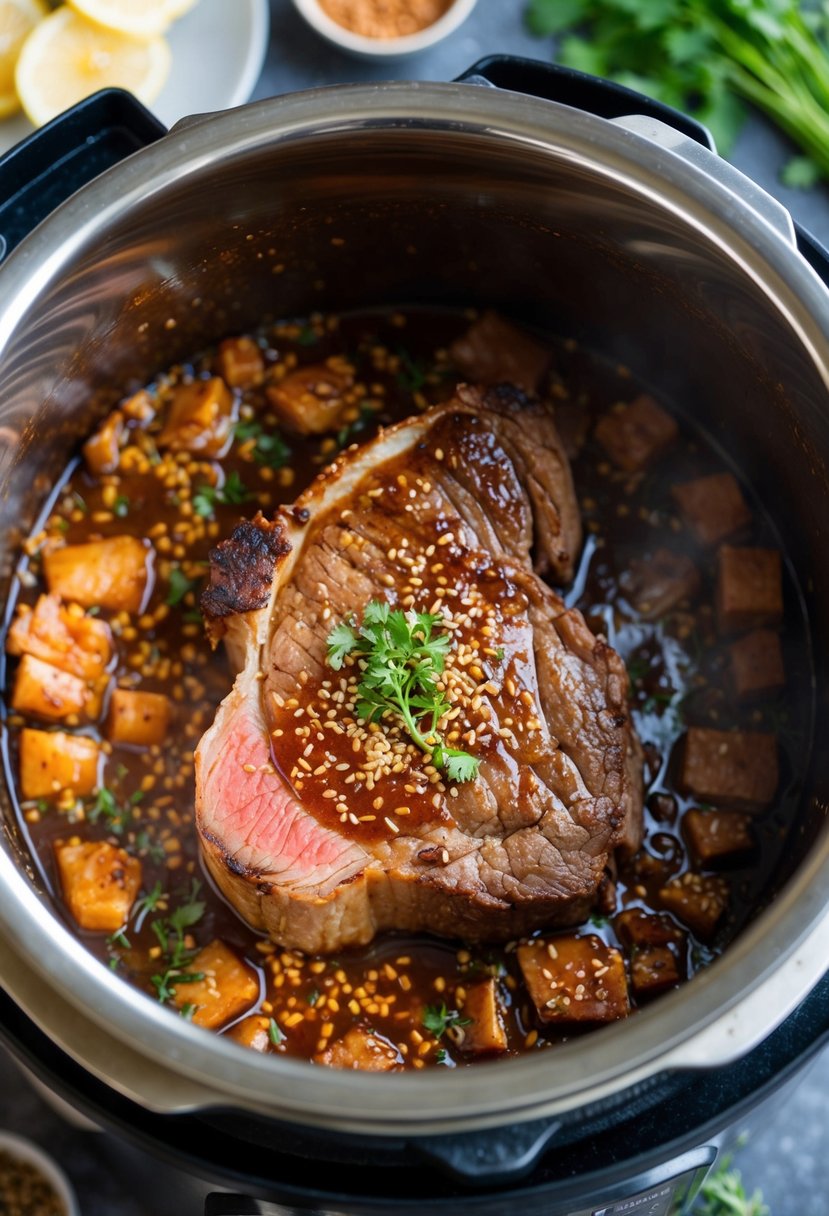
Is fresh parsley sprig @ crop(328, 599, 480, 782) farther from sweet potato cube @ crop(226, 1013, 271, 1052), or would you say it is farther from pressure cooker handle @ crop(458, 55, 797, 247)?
pressure cooker handle @ crop(458, 55, 797, 247)

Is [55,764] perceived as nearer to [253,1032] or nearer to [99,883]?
[99,883]

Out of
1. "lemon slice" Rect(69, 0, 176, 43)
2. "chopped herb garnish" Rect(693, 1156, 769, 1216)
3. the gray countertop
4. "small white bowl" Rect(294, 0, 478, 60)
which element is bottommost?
"chopped herb garnish" Rect(693, 1156, 769, 1216)

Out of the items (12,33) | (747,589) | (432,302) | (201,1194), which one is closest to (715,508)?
(747,589)

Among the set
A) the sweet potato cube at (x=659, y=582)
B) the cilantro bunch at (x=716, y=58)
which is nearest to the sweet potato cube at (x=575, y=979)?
the sweet potato cube at (x=659, y=582)

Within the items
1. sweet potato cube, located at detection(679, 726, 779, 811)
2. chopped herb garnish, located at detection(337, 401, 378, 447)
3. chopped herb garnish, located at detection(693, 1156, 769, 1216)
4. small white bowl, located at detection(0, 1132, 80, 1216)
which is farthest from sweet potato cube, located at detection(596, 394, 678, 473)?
small white bowl, located at detection(0, 1132, 80, 1216)

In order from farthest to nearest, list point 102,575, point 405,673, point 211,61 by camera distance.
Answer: point 211,61 < point 102,575 < point 405,673

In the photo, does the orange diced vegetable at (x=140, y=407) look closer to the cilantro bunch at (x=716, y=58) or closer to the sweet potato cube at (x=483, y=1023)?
the cilantro bunch at (x=716, y=58)
